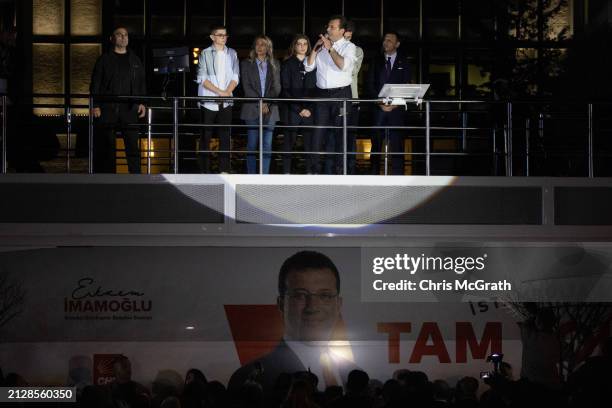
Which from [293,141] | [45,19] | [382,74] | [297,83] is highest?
[45,19]

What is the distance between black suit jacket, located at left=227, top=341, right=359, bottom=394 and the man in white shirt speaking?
1.95 metres

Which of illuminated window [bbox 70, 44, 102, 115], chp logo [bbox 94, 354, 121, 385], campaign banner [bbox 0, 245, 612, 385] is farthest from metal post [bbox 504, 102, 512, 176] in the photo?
illuminated window [bbox 70, 44, 102, 115]

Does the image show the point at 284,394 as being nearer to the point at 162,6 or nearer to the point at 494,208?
the point at 494,208

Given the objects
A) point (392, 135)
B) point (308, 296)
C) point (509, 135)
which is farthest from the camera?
point (392, 135)

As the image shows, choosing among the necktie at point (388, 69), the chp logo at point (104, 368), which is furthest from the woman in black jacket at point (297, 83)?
the chp logo at point (104, 368)

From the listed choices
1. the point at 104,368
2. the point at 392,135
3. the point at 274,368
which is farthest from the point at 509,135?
the point at 104,368

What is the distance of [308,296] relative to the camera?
31.1ft

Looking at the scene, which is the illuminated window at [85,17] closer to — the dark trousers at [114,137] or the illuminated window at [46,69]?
the illuminated window at [46,69]

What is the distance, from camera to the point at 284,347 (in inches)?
368

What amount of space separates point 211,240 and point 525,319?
3.03m

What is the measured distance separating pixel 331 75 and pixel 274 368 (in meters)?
2.97

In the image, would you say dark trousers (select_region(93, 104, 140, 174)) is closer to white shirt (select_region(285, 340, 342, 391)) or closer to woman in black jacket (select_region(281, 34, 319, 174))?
woman in black jacket (select_region(281, 34, 319, 174))

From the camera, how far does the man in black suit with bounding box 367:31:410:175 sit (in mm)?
10281

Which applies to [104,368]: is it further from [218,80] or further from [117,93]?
[218,80]
